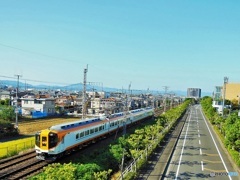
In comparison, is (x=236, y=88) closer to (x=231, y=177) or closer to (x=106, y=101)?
(x=106, y=101)

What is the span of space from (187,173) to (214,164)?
433 centimetres

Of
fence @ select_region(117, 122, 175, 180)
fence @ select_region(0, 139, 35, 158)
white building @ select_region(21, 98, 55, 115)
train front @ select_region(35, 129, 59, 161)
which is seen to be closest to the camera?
fence @ select_region(117, 122, 175, 180)

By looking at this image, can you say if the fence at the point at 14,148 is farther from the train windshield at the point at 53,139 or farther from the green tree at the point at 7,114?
the green tree at the point at 7,114

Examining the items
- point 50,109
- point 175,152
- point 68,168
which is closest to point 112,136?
point 175,152

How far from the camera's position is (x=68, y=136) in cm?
2284

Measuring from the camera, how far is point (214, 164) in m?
23.0

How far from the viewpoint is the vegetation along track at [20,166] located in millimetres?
18259

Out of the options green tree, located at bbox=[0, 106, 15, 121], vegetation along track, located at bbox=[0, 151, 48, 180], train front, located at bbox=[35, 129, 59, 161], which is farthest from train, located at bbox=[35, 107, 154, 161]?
green tree, located at bbox=[0, 106, 15, 121]

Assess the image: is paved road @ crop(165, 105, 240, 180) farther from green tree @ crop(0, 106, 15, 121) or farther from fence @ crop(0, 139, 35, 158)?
green tree @ crop(0, 106, 15, 121)

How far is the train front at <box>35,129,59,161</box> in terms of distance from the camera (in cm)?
2084

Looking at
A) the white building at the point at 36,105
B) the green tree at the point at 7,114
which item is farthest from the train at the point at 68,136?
the white building at the point at 36,105

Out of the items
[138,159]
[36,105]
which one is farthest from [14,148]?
[36,105]

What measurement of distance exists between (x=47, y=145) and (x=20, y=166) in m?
2.35

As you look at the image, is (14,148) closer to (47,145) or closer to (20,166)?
(20,166)
